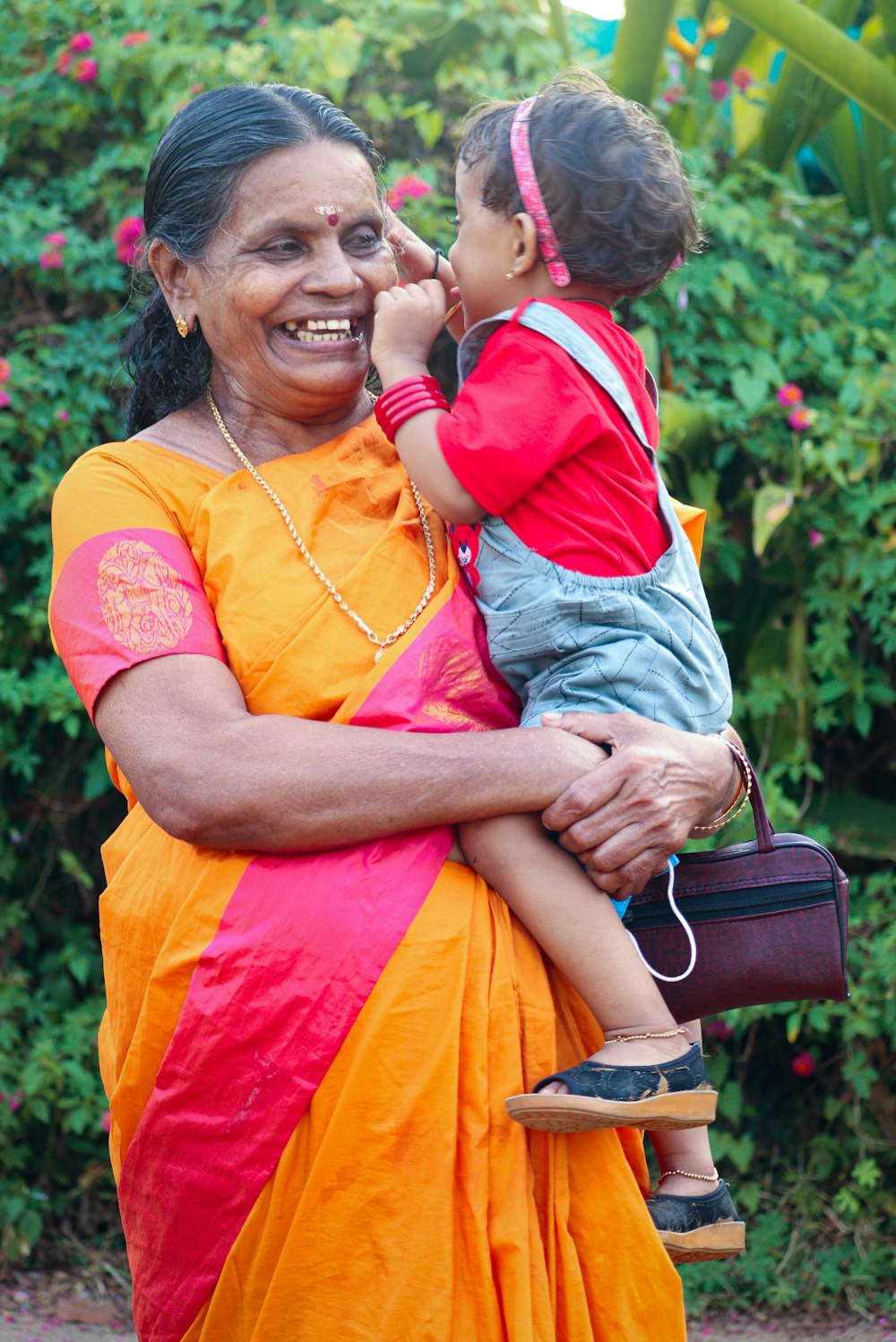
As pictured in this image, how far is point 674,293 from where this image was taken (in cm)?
383

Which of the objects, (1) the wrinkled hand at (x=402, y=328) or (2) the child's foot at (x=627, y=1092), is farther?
(1) the wrinkled hand at (x=402, y=328)

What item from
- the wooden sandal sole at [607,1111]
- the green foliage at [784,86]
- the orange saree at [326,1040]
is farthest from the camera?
the green foliage at [784,86]

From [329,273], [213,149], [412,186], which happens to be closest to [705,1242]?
[329,273]

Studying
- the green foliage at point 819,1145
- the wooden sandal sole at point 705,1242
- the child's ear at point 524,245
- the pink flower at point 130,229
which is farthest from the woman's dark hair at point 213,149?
the green foliage at point 819,1145

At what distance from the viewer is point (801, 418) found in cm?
371

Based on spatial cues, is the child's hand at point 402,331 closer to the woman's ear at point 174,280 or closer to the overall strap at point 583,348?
the overall strap at point 583,348

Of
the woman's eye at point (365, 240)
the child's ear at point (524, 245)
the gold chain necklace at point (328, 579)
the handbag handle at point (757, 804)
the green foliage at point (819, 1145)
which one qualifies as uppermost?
the child's ear at point (524, 245)

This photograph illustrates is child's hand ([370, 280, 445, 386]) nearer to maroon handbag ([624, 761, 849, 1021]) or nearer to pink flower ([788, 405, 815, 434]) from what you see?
maroon handbag ([624, 761, 849, 1021])

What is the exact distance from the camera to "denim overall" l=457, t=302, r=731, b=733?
6.63 ft

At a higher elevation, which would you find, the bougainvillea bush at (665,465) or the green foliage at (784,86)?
the green foliage at (784,86)

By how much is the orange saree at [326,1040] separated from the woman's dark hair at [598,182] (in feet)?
1.96

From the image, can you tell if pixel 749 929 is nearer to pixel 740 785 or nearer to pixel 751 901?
pixel 751 901

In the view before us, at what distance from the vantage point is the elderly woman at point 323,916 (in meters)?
1.83

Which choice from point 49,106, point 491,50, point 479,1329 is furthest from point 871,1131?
point 49,106
